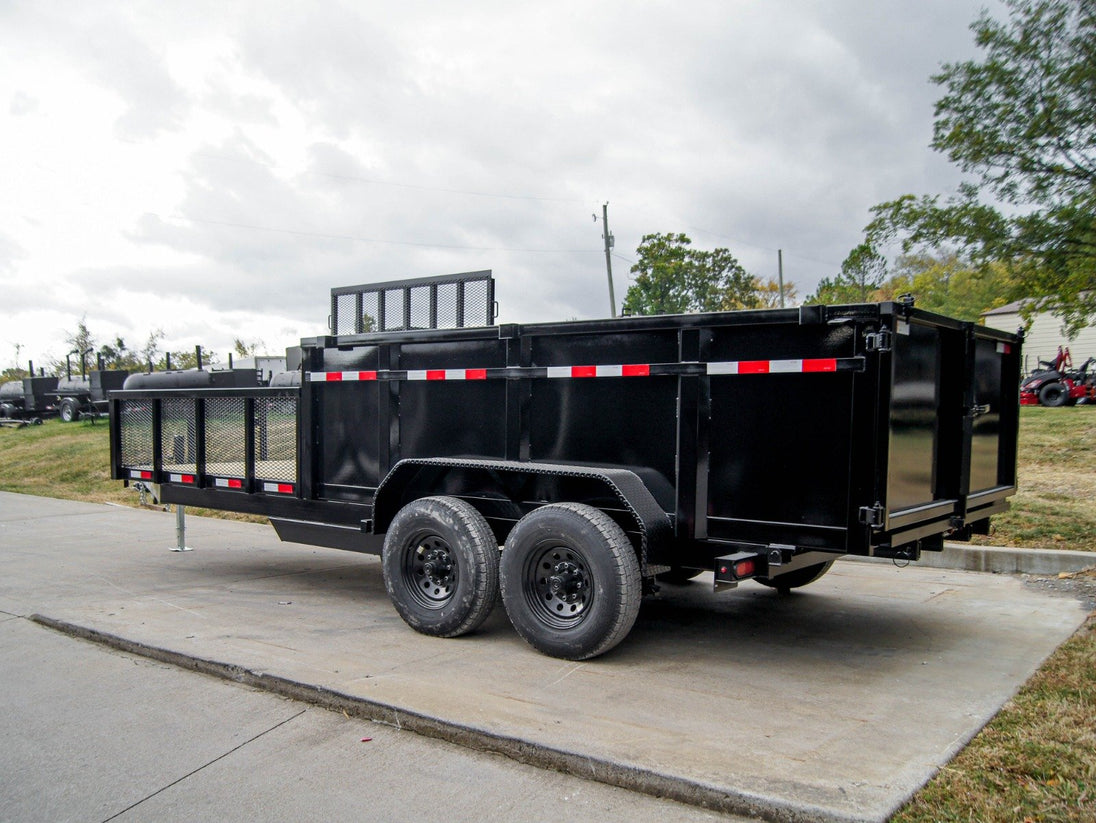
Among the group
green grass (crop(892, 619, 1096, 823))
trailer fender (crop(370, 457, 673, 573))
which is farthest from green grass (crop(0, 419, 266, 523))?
green grass (crop(892, 619, 1096, 823))

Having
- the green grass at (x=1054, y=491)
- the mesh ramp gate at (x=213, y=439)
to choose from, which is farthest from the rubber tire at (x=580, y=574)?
the green grass at (x=1054, y=491)

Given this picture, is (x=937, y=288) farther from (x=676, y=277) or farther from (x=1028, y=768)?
(x=1028, y=768)

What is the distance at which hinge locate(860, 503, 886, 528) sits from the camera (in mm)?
4551

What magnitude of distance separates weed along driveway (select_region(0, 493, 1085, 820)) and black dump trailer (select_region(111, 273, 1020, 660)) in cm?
38

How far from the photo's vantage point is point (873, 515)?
455cm

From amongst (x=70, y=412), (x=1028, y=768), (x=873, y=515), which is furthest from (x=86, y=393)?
(x=1028, y=768)

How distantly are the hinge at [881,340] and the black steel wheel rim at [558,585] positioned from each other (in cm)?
188

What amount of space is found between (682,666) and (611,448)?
131 cm

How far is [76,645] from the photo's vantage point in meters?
5.81

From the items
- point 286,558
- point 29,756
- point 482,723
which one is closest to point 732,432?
point 482,723

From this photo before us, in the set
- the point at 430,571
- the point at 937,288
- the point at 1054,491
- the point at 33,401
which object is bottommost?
the point at 430,571

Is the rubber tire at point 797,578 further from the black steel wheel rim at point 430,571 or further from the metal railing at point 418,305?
the metal railing at point 418,305

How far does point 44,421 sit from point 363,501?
102 ft

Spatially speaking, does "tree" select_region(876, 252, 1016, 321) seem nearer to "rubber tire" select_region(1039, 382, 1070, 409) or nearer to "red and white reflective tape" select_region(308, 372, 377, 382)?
"rubber tire" select_region(1039, 382, 1070, 409)
